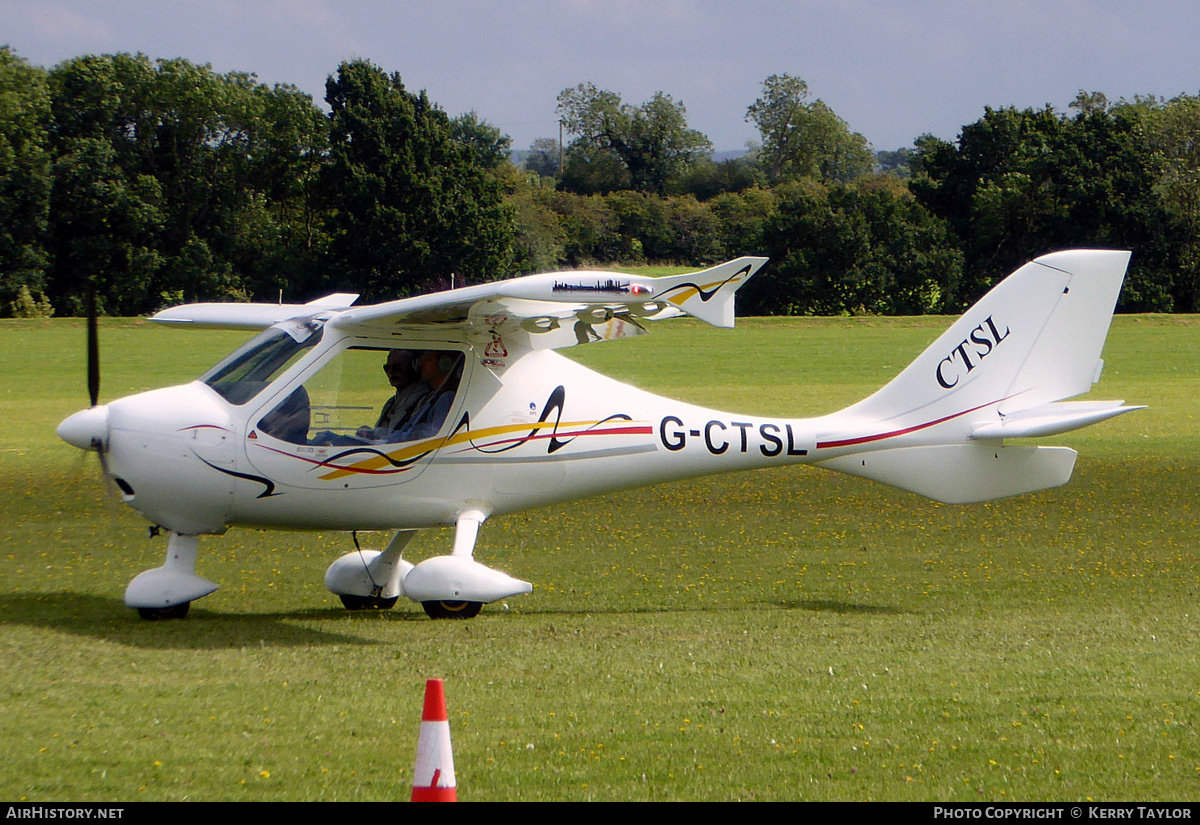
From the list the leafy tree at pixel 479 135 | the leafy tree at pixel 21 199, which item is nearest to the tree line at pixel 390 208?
the leafy tree at pixel 21 199

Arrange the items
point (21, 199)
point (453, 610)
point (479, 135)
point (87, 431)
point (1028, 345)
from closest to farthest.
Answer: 1. point (87, 431)
2. point (453, 610)
3. point (1028, 345)
4. point (21, 199)
5. point (479, 135)


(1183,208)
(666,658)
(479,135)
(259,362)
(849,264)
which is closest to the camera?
(666,658)

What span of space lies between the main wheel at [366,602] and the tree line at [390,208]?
53470 millimetres

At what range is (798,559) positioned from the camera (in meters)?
13.6

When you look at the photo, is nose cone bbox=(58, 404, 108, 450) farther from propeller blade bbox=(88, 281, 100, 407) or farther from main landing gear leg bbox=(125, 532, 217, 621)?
main landing gear leg bbox=(125, 532, 217, 621)

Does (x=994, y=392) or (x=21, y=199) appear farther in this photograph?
(x=21, y=199)

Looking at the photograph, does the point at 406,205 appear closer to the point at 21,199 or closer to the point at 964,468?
the point at 21,199

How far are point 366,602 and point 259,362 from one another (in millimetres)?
2460

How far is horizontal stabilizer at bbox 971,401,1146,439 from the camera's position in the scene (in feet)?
36.0

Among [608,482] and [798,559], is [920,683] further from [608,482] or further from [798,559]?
[798,559]

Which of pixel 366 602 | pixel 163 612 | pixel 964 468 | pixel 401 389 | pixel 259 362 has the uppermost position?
pixel 259 362

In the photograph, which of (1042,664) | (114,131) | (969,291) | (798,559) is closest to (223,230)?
(114,131)

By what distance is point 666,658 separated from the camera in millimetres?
8906

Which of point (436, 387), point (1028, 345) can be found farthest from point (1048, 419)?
point (436, 387)
